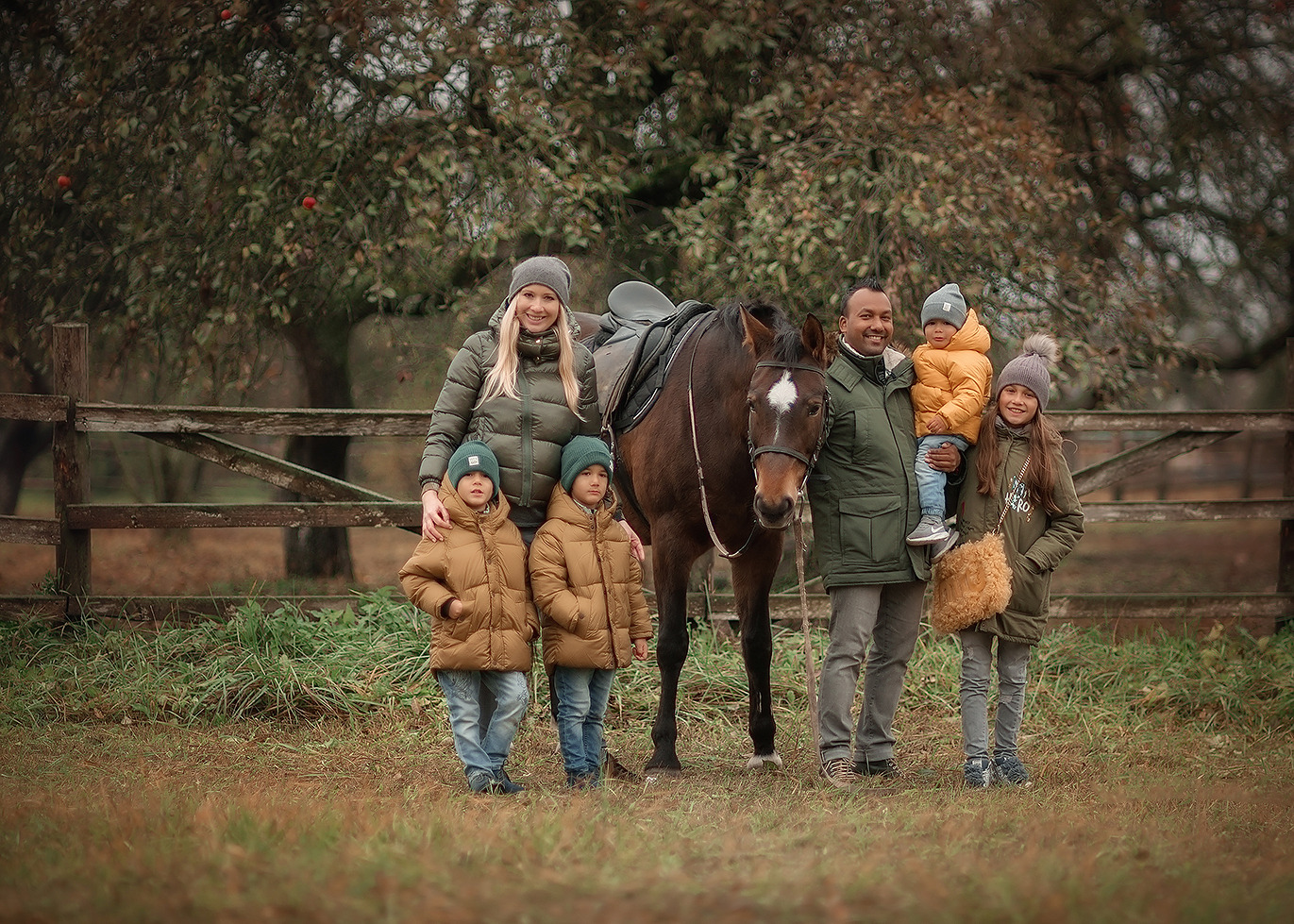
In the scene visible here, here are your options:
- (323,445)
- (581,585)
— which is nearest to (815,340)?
(581,585)

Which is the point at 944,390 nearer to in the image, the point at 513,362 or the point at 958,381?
the point at 958,381

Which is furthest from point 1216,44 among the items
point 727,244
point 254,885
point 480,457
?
point 254,885

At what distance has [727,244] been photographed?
7.11 metres

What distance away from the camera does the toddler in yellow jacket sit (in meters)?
4.21

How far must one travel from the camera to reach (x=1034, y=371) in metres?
4.29

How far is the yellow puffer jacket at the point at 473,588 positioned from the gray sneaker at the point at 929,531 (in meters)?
1.48

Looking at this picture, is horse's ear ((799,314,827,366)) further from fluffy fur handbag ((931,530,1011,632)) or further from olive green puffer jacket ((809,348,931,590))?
fluffy fur handbag ((931,530,1011,632))

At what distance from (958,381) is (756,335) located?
79cm

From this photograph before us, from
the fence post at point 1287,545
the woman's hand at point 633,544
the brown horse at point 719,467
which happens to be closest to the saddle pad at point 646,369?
the brown horse at point 719,467

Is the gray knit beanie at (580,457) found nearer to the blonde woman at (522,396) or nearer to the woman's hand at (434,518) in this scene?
the blonde woman at (522,396)

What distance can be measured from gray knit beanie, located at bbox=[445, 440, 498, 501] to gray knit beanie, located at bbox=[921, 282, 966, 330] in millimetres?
1707

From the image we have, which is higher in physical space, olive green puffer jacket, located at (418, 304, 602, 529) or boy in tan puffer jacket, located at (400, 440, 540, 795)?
olive green puffer jacket, located at (418, 304, 602, 529)

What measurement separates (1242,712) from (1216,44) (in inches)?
244

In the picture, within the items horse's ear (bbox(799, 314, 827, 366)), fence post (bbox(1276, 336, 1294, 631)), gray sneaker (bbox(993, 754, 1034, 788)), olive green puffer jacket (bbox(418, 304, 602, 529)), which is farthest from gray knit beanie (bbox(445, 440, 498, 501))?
fence post (bbox(1276, 336, 1294, 631))
